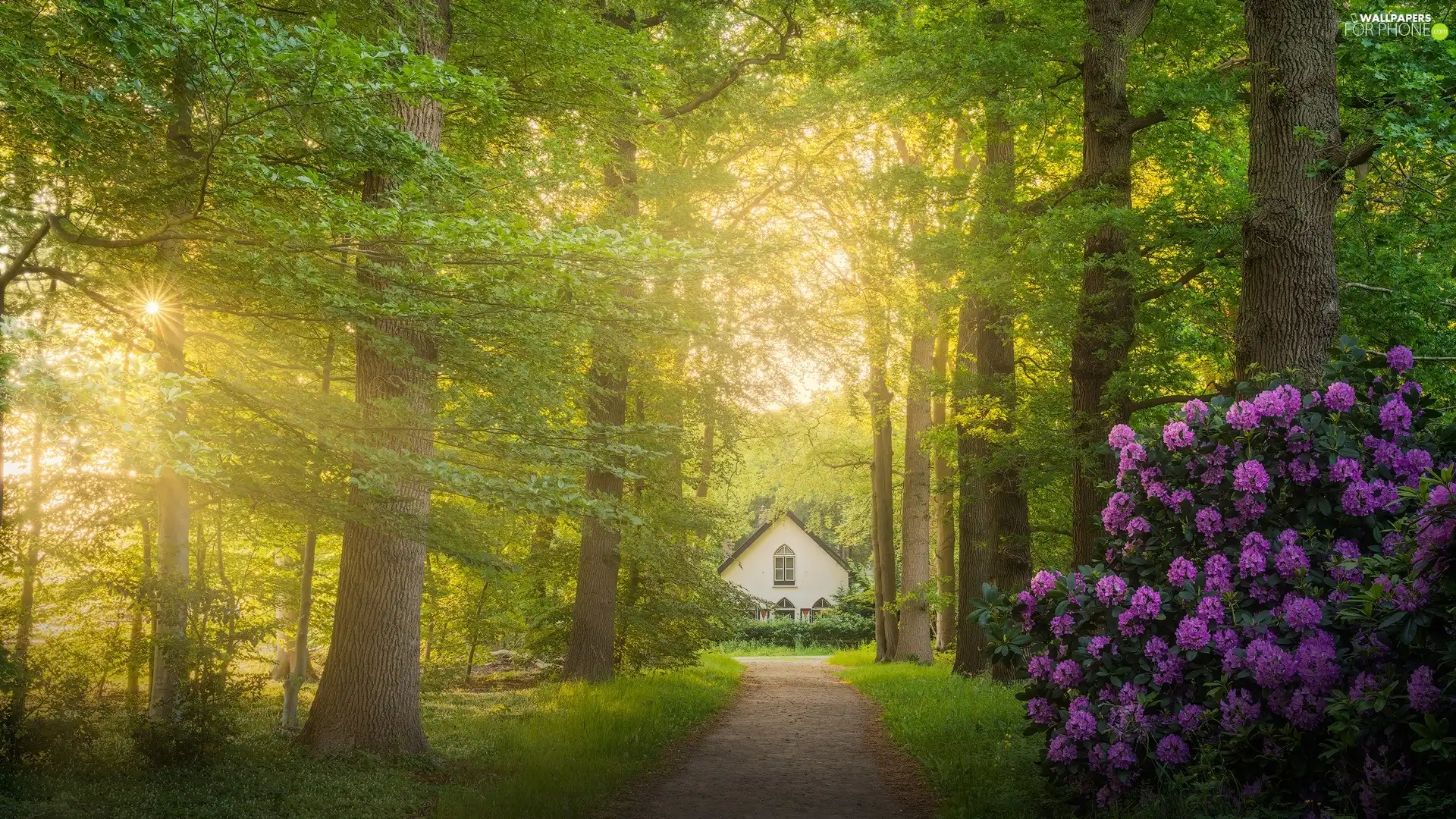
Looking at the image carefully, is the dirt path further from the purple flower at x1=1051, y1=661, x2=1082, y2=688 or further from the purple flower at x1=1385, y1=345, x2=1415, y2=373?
the purple flower at x1=1385, y1=345, x2=1415, y2=373

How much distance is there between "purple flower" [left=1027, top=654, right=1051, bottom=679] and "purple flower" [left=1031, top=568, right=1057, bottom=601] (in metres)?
0.43

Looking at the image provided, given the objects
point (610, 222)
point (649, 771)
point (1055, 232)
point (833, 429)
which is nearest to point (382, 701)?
point (649, 771)

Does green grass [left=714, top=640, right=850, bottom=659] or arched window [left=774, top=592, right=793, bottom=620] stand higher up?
arched window [left=774, top=592, right=793, bottom=620]

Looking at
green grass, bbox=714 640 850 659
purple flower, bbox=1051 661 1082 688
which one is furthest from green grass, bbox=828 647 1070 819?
green grass, bbox=714 640 850 659

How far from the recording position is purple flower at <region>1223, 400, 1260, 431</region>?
606cm

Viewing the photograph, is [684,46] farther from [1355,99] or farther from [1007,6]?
[1355,99]

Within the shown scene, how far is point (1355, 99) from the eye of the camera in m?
8.86

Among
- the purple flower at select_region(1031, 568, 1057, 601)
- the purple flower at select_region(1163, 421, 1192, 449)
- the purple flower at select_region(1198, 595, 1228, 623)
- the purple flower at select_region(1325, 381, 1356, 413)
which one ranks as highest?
the purple flower at select_region(1325, 381, 1356, 413)

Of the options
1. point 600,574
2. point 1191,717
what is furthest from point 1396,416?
point 600,574

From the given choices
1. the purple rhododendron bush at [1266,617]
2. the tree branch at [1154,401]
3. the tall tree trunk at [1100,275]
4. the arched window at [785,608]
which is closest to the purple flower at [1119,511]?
the purple rhododendron bush at [1266,617]

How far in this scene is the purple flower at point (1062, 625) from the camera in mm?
6402

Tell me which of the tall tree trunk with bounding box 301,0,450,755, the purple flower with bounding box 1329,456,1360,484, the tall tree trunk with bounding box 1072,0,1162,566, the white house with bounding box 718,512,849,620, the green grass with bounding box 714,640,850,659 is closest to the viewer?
the purple flower with bounding box 1329,456,1360,484

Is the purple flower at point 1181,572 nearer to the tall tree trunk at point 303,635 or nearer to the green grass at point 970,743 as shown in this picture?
the green grass at point 970,743

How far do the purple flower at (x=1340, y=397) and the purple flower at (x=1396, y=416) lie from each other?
183mm
